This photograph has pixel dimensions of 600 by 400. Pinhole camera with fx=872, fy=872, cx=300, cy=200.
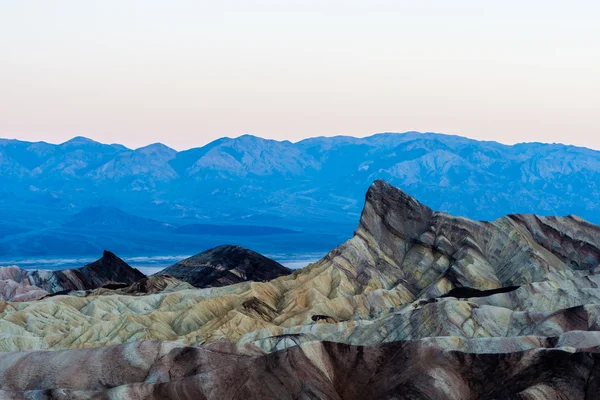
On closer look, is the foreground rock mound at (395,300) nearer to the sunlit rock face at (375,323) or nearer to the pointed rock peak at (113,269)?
the sunlit rock face at (375,323)

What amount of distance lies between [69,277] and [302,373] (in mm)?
104066

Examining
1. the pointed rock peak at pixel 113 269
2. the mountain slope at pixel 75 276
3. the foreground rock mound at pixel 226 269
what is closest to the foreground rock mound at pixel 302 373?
the mountain slope at pixel 75 276

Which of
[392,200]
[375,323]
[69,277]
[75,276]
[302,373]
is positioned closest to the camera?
[302,373]

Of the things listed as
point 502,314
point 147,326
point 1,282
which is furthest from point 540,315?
point 1,282

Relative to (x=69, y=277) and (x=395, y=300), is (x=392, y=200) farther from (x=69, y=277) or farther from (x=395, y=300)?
(x=69, y=277)

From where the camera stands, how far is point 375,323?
268 feet

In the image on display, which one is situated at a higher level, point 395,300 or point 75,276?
point 395,300

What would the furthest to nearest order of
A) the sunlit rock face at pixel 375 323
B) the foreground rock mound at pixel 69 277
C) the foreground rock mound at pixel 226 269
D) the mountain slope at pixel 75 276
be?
the foreground rock mound at pixel 226 269
the mountain slope at pixel 75 276
the foreground rock mound at pixel 69 277
the sunlit rock face at pixel 375 323

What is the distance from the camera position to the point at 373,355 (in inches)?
2447

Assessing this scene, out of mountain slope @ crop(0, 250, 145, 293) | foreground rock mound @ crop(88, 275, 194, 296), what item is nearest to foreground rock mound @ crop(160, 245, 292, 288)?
mountain slope @ crop(0, 250, 145, 293)

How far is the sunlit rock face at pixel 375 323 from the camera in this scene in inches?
2261

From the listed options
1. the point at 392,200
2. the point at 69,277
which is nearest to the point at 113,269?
the point at 69,277

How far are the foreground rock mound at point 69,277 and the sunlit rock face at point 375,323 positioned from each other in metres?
21.5

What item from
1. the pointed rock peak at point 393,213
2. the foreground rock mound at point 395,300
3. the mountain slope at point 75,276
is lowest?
the mountain slope at point 75,276
